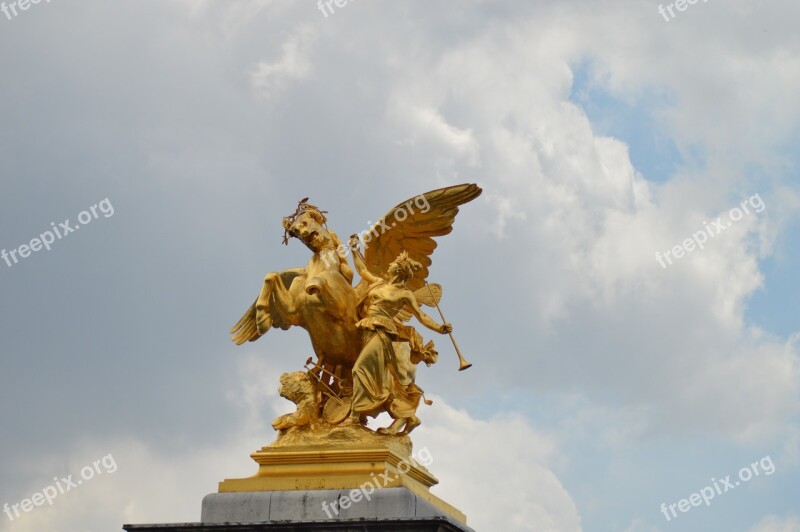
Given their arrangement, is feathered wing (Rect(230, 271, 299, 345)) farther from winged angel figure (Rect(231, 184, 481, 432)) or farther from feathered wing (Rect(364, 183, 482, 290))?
feathered wing (Rect(364, 183, 482, 290))

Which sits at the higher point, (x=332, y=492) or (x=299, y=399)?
(x=299, y=399)

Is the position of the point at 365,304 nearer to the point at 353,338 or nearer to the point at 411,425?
the point at 353,338

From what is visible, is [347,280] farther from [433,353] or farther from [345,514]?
[345,514]

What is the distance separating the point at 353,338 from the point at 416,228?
6.43 ft

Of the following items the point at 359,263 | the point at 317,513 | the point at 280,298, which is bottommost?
the point at 317,513

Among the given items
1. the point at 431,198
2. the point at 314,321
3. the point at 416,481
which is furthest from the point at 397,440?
the point at 431,198

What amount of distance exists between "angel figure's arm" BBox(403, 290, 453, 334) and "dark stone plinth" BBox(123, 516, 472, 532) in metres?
2.93

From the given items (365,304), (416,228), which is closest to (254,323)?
(365,304)

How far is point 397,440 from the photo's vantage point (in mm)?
21484

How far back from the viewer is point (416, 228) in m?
22.8

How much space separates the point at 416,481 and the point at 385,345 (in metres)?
1.98

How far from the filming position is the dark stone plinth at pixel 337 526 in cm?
1961

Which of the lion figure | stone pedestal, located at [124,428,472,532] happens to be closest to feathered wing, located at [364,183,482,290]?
the lion figure

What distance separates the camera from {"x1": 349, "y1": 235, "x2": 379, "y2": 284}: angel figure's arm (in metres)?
22.5
